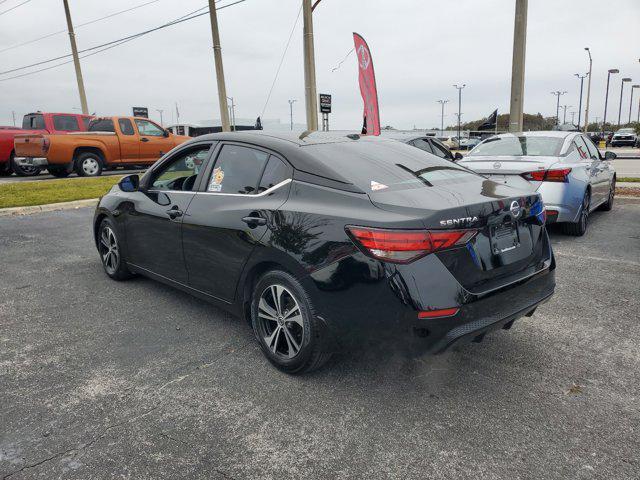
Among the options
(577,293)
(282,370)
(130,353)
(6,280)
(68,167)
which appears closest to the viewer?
(282,370)

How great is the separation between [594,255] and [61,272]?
6.14 meters

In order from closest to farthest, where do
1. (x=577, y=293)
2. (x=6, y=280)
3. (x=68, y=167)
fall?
1. (x=577, y=293)
2. (x=6, y=280)
3. (x=68, y=167)

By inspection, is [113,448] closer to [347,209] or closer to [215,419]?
[215,419]

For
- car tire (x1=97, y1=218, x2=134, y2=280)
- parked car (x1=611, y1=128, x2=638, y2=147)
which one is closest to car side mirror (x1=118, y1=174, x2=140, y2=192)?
car tire (x1=97, y1=218, x2=134, y2=280)

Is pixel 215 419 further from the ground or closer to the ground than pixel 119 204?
closer to the ground

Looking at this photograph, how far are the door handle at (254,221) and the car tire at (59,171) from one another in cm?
1412

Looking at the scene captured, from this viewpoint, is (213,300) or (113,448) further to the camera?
(213,300)

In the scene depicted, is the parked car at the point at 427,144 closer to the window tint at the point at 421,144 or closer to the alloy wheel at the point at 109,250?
the window tint at the point at 421,144

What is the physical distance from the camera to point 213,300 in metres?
3.78

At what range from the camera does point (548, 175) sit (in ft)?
21.3

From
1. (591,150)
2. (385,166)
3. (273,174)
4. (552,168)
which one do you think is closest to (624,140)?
(591,150)

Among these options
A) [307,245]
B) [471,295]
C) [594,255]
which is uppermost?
[307,245]

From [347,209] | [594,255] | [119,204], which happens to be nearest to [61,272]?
[119,204]

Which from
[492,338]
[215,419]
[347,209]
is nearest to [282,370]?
[215,419]
